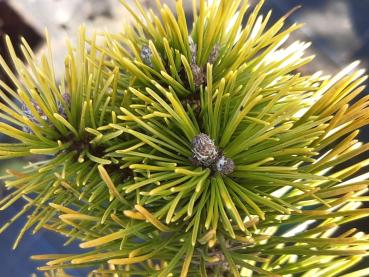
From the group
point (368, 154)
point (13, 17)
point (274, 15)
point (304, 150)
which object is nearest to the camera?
point (304, 150)

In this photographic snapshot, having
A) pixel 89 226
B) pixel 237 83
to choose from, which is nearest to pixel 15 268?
pixel 89 226

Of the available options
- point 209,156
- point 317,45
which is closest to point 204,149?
point 209,156

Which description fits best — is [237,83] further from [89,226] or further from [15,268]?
[15,268]

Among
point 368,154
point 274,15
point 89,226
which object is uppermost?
point 274,15

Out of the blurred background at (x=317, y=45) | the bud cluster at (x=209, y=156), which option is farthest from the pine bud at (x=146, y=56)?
the blurred background at (x=317, y=45)

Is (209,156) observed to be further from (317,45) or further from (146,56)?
(317,45)

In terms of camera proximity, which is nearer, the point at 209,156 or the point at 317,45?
the point at 209,156

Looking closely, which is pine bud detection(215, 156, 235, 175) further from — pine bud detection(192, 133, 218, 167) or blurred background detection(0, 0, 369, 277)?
blurred background detection(0, 0, 369, 277)

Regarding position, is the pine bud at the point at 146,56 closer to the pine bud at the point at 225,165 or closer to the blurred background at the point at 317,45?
the pine bud at the point at 225,165
